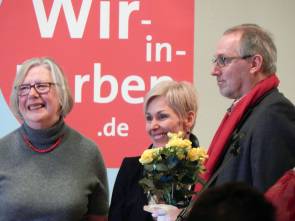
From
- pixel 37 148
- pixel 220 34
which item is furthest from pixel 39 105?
pixel 220 34

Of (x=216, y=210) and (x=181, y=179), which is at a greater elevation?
(x=216, y=210)

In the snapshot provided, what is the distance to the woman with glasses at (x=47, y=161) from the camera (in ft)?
8.96

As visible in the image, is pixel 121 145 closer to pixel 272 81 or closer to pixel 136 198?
pixel 136 198

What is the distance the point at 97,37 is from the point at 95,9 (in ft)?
0.58

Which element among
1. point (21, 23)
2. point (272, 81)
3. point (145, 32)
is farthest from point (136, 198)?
point (21, 23)

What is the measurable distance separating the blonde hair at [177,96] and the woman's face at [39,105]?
1.42 feet

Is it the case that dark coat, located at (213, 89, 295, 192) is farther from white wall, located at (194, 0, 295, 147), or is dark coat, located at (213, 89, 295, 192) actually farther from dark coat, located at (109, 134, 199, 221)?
white wall, located at (194, 0, 295, 147)

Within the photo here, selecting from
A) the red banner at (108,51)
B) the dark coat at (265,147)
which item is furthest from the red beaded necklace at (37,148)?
the red banner at (108,51)

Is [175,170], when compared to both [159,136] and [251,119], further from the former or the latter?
[159,136]

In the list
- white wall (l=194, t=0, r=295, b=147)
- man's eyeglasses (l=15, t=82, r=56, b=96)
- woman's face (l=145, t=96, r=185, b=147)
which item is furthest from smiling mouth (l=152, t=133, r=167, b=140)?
white wall (l=194, t=0, r=295, b=147)

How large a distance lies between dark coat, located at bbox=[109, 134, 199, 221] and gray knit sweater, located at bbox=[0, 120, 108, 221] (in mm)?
98

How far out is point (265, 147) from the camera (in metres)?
2.21

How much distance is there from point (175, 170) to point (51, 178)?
0.70 metres

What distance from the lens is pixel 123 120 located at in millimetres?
3910
